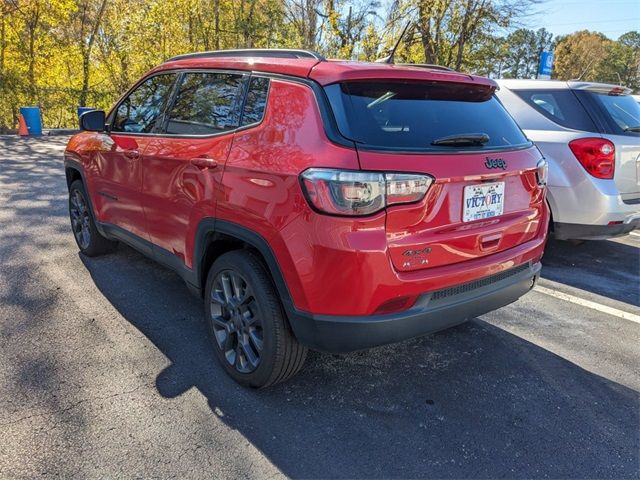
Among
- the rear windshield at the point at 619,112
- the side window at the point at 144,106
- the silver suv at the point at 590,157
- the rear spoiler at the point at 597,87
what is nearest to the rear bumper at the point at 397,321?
the side window at the point at 144,106

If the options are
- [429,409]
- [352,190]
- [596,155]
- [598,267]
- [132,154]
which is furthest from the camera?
[598,267]

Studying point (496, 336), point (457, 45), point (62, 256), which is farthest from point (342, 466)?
point (457, 45)

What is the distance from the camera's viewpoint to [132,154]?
3.51 metres

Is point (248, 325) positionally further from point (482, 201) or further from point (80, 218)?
point (80, 218)

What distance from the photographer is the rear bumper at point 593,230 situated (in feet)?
14.5

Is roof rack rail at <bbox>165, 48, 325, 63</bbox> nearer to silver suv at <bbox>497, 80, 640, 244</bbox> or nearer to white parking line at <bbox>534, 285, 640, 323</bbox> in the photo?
silver suv at <bbox>497, 80, 640, 244</bbox>

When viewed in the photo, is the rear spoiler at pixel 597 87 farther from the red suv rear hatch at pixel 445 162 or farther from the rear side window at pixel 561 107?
the red suv rear hatch at pixel 445 162

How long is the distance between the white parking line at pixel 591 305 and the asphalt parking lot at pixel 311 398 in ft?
0.08

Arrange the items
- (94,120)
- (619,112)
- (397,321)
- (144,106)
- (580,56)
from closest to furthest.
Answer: (397,321), (144,106), (94,120), (619,112), (580,56)

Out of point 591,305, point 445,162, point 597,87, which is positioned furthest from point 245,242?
point 597,87

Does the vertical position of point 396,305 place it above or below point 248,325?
above

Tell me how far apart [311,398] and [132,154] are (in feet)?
7.26

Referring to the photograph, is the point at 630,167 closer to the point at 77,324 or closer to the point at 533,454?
the point at 533,454

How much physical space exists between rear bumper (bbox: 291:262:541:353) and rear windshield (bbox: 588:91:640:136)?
2.92 metres
